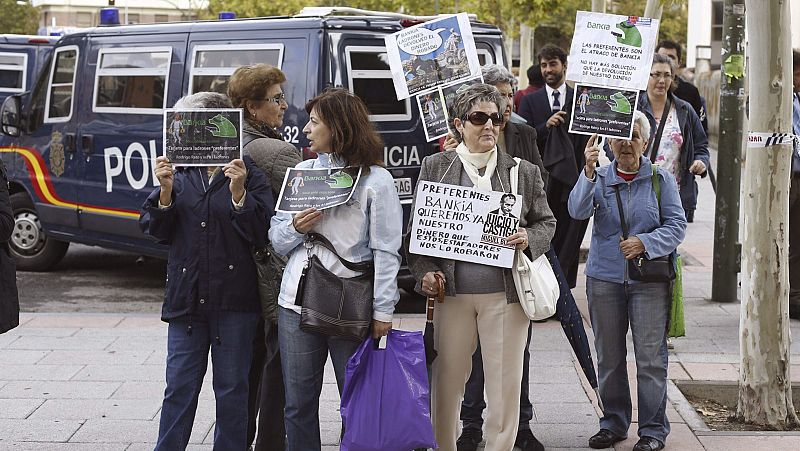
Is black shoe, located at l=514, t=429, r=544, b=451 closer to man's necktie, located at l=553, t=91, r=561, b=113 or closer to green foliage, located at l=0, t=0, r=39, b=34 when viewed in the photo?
man's necktie, located at l=553, t=91, r=561, b=113

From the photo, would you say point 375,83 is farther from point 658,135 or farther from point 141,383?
point 141,383

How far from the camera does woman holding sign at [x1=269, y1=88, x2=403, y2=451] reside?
4.80 metres

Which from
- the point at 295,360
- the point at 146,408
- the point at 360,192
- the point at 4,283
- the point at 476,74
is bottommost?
the point at 146,408

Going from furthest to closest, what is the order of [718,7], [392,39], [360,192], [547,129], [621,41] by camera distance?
[718,7] → [547,129] → [392,39] → [621,41] → [360,192]

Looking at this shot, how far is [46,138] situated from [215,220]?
6.61 metres

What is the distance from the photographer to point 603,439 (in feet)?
19.3

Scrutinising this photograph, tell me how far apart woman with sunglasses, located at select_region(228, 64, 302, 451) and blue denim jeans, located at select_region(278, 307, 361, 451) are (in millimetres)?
273

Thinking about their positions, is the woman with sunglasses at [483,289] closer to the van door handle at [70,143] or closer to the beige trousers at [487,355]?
the beige trousers at [487,355]

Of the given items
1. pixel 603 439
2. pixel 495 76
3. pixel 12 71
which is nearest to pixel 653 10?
pixel 495 76

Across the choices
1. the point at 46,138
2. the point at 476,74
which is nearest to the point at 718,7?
the point at 46,138

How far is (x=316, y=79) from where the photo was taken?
8.73 meters

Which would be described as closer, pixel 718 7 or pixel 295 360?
pixel 295 360

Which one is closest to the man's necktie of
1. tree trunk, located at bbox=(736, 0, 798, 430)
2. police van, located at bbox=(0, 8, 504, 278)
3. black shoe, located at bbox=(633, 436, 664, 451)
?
police van, located at bbox=(0, 8, 504, 278)

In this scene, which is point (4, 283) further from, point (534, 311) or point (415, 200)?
point (534, 311)
